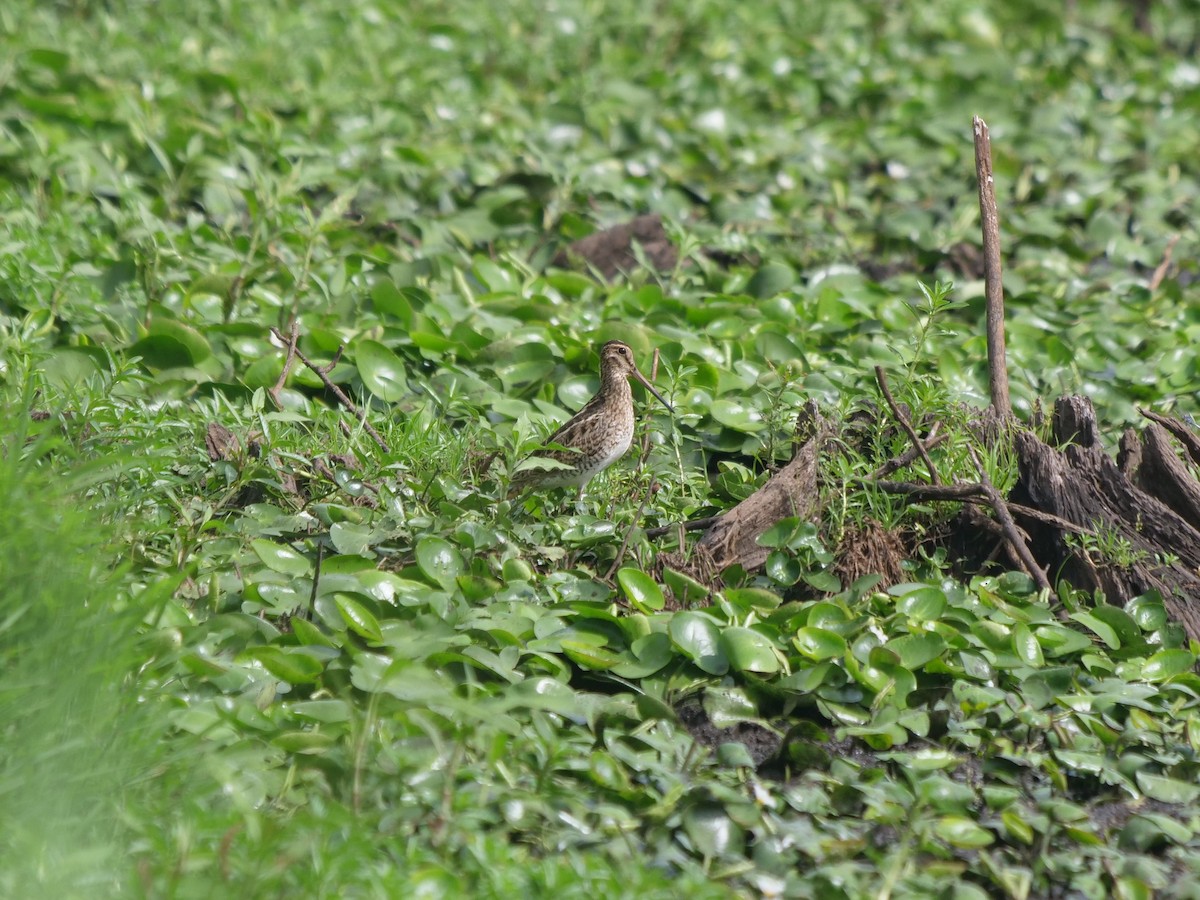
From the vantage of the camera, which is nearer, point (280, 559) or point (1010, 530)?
point (280, 559)

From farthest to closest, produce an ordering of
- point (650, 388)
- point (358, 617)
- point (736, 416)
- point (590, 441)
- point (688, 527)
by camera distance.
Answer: point (736, 416)
point (650, 388)
point (590, 441)
point (688, 527)
point (358, 617)

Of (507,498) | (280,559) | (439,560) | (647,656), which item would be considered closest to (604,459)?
(507,498)

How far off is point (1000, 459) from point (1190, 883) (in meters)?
1.94

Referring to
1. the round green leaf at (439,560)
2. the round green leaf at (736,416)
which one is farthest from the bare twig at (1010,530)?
the round green leaf at (439,560)

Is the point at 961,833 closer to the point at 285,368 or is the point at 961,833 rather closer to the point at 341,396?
the point at 341,396

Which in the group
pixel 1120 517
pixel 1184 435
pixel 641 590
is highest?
pixel 1184 435

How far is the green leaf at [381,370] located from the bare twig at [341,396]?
0.13 meters

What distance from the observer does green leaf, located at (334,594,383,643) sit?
4531 mm

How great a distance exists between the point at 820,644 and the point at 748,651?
24 centimetres

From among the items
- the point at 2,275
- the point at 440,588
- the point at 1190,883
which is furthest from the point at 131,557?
the point at 1190,883

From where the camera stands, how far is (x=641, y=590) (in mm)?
4953

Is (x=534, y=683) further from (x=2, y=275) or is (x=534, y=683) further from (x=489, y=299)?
(x=2, y=275)

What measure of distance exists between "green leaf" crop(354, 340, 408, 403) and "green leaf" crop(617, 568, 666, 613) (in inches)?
66.6

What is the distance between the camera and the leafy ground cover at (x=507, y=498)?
3.83 m
